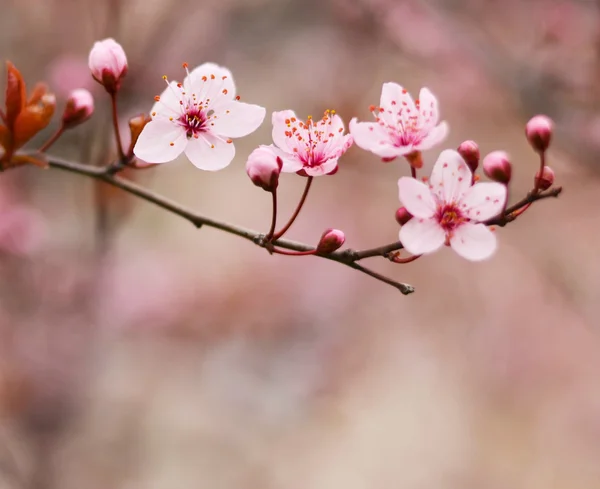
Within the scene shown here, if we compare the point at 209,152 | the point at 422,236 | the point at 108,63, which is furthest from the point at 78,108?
the point at 422,236

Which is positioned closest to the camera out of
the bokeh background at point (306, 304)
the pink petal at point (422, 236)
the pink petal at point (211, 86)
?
the pink petal at point (422, 236)

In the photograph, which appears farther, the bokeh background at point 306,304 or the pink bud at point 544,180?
the bokeh background at point 306,304

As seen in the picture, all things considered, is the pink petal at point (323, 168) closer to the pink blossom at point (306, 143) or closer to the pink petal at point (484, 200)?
the pink blossom at point (306, 143)

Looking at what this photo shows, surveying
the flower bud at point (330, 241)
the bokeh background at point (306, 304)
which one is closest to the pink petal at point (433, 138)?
the flower bud at point (330, 241)

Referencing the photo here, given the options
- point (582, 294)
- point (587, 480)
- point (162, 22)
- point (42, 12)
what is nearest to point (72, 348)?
point (162, 22)

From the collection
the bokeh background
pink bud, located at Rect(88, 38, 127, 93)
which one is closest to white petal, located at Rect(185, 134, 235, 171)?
pink bud, located at Rect(88, 38, 127, 93)

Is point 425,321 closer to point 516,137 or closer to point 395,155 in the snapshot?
point 516,137

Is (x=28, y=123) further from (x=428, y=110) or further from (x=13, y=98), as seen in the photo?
(x=428, y=110)
